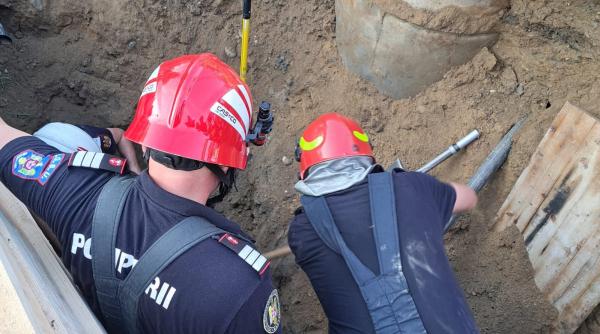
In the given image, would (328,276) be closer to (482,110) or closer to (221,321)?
(221,321)

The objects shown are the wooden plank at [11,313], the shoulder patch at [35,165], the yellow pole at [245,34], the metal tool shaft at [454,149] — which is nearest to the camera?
the wooden plank at [11,313]

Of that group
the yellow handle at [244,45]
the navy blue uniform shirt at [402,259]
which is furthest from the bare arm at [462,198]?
the yellow handle at [244,45]

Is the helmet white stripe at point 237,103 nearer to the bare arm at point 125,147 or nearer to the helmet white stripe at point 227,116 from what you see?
the helmet white stripe at point 227,116

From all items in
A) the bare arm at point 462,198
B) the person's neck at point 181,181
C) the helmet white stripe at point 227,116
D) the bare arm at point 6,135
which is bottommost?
the bare arm at point 6,135

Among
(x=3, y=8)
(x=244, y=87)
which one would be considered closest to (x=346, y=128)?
(x=244, y=87)

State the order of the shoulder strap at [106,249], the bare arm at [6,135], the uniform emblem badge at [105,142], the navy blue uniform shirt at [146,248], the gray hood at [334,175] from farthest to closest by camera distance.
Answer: the uniform emblem badge at [105,142] → the gray hood at [334,175] → the bare arm at [6,135] → the shoulder strap at [106,249] → the navy blue uniform shirt at [146,248]

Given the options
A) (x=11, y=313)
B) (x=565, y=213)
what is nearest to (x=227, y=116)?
(x=11, y=313)

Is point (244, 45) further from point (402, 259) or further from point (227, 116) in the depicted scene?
point (402, 259)

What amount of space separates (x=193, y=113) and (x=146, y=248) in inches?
21.7

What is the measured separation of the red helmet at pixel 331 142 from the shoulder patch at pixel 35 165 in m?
1.12

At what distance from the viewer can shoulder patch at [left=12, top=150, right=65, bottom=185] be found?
75.2 inches

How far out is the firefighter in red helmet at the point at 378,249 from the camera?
6.41ft

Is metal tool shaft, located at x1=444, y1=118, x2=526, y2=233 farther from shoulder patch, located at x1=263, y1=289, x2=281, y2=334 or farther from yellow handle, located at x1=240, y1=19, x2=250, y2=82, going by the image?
yellow handle, located at x1=240, y1=19, x2=250, y2=82

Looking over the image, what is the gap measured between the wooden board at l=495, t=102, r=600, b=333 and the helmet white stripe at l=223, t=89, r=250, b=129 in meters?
1.73
